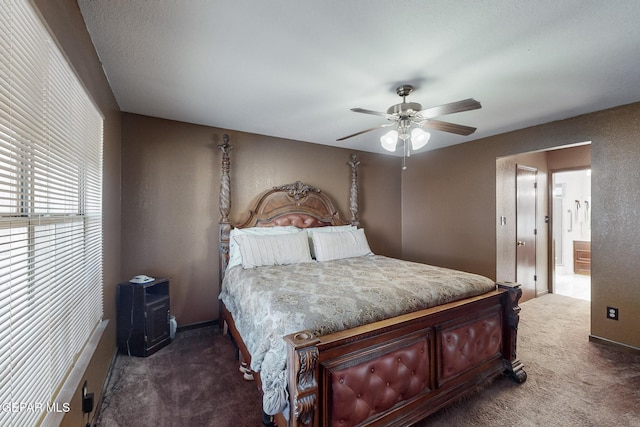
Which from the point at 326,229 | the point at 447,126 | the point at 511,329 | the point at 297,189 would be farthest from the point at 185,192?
the point at 511,329

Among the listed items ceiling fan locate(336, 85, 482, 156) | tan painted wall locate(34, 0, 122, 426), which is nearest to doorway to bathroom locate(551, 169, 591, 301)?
ceiling fan locate(336, 85, 482, 156)

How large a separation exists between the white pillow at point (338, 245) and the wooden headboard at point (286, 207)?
52 cm

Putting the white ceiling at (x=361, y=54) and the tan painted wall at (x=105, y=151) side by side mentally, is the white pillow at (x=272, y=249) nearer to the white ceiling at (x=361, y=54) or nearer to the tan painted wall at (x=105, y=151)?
the tan painted wall at (x=105, y=151)

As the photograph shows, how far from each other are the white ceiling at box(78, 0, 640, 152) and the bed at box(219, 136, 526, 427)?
5.41 ft

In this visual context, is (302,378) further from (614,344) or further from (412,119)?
(614,344)

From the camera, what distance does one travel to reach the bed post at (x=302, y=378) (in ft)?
4.29

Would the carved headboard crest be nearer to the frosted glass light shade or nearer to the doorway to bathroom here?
the frosted glass light shade

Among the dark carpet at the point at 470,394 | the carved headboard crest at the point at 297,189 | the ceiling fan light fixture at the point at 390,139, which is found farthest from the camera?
the carved headboard crest at the point at 297,189

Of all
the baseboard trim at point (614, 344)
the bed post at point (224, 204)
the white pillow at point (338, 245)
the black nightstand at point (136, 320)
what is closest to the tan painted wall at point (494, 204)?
the baseboard trim at point (614, 344)

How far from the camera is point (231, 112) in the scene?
9.77ft

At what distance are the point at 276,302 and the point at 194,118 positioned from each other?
2490 millimetres

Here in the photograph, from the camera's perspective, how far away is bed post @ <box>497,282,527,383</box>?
7.47 feet

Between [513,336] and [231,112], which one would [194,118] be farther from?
[513,336]

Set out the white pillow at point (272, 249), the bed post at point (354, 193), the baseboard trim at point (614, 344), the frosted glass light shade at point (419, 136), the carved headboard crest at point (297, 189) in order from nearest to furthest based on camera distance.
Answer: the frosted glass light shade at point (419, 136), the baseboard trim at point (614, 344), the white pillow at point (272, 249), the carved headboard crest at point (297, 189), the bed post at point (354, 193)
